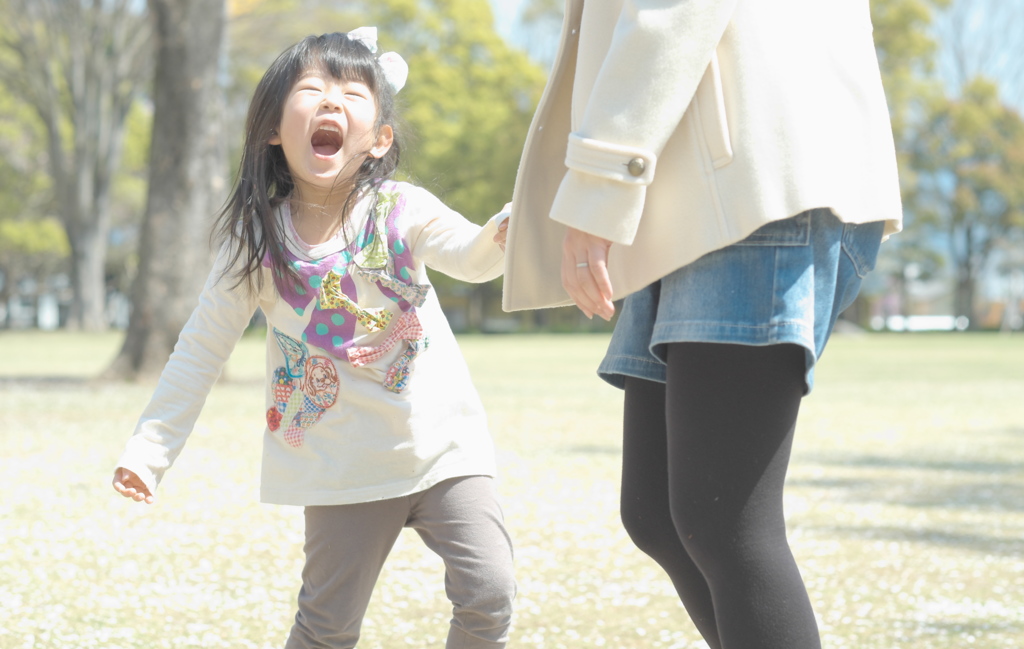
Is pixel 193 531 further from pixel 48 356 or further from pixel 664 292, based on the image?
pixel 48 356

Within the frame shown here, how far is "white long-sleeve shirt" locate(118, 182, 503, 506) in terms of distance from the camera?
A: 2.34 meters

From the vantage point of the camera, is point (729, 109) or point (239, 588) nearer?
point (729, 109)

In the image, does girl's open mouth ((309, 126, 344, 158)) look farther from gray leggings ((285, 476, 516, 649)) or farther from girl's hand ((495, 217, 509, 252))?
gray leggings ((285, 476, 516, 649))

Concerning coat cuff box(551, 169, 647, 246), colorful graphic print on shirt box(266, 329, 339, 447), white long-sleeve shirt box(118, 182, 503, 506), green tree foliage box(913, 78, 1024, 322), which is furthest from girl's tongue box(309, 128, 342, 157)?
green tree foliage box(913, 78, 1024, 322)

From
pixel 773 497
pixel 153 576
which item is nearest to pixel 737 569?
pixel 773 497

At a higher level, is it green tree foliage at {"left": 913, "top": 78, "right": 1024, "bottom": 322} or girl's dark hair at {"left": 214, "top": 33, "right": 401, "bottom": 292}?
girl's dark hair at {"left": 214, "top": 33, "right": 401, "bottom": 292}

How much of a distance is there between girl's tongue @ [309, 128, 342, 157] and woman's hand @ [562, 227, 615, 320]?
0.80 m

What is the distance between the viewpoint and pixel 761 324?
169cm

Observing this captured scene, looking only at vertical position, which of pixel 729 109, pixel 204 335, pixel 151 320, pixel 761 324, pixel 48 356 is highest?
pixel 729 109

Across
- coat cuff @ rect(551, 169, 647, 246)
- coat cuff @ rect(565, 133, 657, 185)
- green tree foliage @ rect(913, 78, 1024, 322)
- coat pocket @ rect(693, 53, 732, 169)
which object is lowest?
green tree foliage @ rect(913, 78, 1024, 322)

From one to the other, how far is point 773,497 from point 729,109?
57cm

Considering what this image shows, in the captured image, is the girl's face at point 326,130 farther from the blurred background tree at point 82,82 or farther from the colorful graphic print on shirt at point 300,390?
the blurred background tree at point 82,82

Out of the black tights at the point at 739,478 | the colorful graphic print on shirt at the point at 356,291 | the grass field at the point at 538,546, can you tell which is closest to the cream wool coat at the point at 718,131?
the black tights at the point at 739,478

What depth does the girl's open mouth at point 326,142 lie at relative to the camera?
8.01ft
